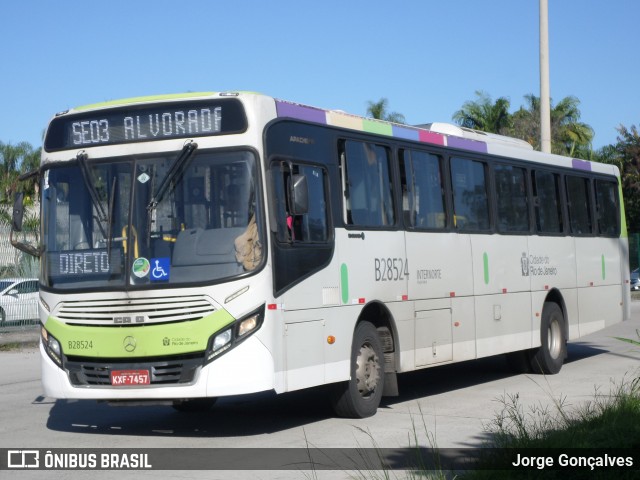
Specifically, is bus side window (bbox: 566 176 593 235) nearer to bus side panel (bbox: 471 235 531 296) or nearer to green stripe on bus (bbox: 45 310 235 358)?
bus side panel (bbox: 471 235 531 296)

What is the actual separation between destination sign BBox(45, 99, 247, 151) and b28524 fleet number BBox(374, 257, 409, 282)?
280 cm

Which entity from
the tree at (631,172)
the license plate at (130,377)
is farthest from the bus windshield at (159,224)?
the tree at (631,172)

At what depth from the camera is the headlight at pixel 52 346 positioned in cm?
1123

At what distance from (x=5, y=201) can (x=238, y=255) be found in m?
40.7

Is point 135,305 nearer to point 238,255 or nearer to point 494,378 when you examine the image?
point 238,255

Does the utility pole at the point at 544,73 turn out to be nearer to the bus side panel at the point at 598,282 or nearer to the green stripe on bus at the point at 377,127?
the bus side panel at the point at 598,282

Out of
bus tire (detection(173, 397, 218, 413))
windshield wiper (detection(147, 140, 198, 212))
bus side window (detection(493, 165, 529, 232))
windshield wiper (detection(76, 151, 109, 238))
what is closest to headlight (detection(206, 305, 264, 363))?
windshield wiper (detection(147, 140, 198, 212))

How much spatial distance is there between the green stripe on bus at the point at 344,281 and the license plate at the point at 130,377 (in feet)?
8.19

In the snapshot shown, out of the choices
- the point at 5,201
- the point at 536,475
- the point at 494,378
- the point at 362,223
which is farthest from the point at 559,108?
the point at 536,475

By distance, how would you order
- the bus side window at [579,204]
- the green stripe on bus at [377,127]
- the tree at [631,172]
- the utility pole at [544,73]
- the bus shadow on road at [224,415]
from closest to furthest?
the bus shadow on road at [224,415] → the green stripe on bus at [377,127] → the bus side window at [579,204] → the utility pole at [544,73] → the tree at [631,172]

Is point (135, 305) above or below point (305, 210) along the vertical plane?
below

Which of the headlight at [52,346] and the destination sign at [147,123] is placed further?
the headlight at [52,346]

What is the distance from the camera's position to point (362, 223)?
41.7 feet

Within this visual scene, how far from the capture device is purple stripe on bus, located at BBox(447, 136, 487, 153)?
50.1 ft
